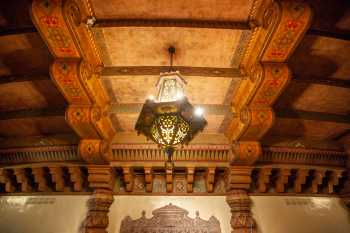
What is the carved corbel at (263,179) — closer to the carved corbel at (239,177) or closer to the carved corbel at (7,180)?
the carved corbel at (239,177)

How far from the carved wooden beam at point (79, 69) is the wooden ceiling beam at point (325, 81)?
8.32 ft

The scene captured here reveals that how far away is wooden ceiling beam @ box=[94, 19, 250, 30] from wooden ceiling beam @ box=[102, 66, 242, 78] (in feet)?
2.10

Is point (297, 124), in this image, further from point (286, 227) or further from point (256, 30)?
point (256, 30)

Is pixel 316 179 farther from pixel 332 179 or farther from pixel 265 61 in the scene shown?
pixel 265 61

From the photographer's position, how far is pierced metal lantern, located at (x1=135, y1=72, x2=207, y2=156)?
7.14 feet

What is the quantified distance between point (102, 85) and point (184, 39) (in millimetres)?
1335

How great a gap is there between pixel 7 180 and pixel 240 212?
13.3ft

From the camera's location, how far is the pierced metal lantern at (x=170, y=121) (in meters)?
2.18

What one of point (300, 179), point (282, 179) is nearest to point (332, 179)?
point (300, 179)

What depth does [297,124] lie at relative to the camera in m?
4.11

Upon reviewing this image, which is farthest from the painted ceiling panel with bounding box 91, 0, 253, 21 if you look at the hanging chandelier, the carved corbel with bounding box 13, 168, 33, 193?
the carved corbel with bounding box 13, 168, 33, 193

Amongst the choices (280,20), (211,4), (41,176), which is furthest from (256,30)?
(41,176)

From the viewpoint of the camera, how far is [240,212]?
4059 mm

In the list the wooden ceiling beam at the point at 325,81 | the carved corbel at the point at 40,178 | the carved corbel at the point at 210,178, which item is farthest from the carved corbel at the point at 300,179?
the carved corbel at the point at 40,178
